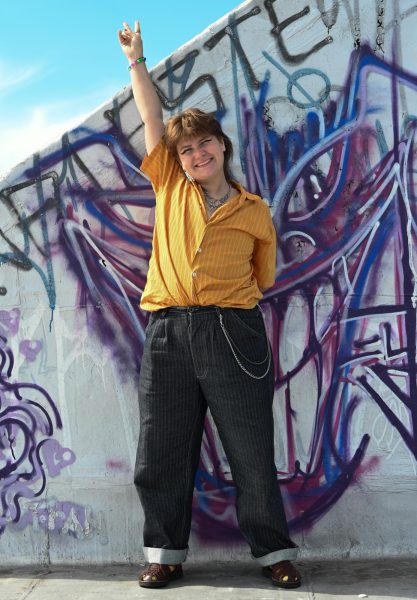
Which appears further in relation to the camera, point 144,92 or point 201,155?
point 144,92

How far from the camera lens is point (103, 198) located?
388cm

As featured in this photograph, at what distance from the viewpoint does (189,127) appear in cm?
344

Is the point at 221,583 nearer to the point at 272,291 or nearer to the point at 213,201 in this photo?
the point at 272,291

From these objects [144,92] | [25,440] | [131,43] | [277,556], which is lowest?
[277,556]

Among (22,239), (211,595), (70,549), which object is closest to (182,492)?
(211,595)

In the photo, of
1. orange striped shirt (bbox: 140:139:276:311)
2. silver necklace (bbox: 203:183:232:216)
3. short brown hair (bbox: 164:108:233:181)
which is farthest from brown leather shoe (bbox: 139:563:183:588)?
short brown hair (bbox: 164:108:233:181)

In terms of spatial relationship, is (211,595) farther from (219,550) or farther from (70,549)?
(70,549)

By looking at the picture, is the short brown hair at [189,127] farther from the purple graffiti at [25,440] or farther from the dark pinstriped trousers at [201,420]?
the purple graffiti at [25,440]

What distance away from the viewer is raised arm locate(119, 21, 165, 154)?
11.9 feet

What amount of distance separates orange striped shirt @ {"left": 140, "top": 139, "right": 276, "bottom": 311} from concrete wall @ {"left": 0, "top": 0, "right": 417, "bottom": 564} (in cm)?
26

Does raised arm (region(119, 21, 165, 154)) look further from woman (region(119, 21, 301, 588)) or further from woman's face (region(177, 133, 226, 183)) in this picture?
woman's face (region(177, 133, 226, 183))

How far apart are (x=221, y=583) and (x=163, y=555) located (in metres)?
0.27

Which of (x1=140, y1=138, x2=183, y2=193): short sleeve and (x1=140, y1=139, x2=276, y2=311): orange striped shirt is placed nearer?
(x1=140, y1=139, x2=276, y2=311): orange striped shirt

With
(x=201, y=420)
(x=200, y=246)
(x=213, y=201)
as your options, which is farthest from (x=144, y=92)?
(x=201, y=420)
